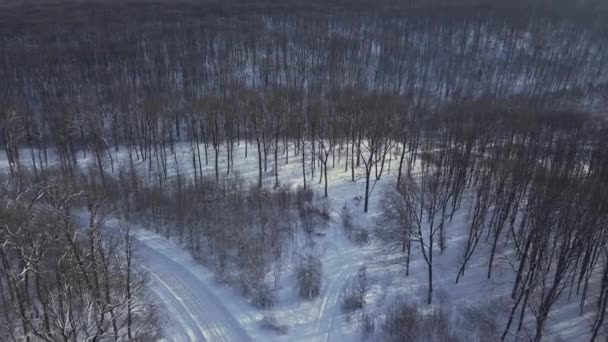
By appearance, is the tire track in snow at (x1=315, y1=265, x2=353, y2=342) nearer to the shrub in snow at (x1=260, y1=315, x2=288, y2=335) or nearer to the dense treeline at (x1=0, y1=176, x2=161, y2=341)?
the shrub in snow at (x1=260, y1=315, x2=288, y2=335)

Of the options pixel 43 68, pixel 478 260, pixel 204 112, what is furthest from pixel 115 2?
pixel 478 260

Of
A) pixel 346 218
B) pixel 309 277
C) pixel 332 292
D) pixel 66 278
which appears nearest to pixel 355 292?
pixel 332 292

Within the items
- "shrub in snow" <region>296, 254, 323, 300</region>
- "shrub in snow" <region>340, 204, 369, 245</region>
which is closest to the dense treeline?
"shrub in snow" <region>296, 254, 323, 300</region>

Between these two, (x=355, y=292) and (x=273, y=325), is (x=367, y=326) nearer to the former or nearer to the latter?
(x=355, y=292)

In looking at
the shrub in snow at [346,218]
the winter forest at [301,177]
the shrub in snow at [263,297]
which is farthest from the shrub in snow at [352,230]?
the shrub in snow at [263,297]

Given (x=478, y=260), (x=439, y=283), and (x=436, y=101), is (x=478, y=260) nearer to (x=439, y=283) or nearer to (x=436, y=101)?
→ (x=439, y=283)

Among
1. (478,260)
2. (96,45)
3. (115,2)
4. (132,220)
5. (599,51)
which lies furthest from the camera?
(115,2)
